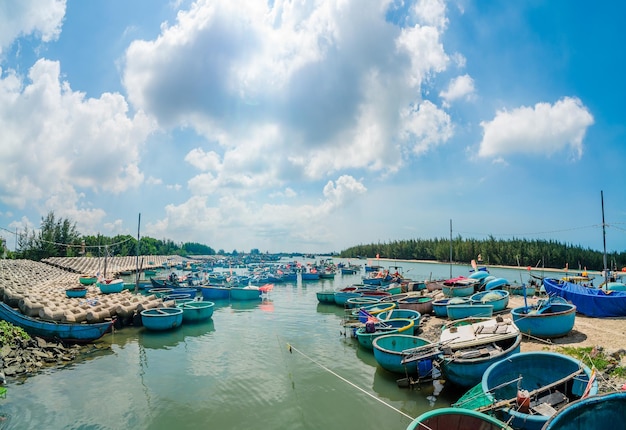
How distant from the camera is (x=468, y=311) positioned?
21062 millimetres

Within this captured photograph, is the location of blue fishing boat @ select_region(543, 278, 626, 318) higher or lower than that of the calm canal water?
higher

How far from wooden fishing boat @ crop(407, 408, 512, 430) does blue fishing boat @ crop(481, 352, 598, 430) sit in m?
1.21

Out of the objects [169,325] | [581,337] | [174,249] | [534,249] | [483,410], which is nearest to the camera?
[483,410]

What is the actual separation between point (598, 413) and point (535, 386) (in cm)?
564

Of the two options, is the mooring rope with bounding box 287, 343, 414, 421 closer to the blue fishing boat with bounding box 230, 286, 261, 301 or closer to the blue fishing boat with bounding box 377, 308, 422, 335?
the blue fishing boat with bounding box 377, 308, 422, 335

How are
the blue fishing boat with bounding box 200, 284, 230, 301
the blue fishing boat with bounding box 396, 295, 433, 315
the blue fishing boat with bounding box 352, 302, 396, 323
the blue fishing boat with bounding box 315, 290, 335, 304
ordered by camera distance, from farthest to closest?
→ the blue fishing boat with bounding box 200, 284, 230, 301
the blue fishing boat with bounding box 315, 290, 335, 304
the blue fishing boat with bounding box 396, 295, 433, 315
the blue fishing boat with bounding box 352, 302, 396, 323

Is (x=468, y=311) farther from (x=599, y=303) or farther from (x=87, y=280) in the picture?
(x=87, y=280)

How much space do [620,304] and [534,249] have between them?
273 feet

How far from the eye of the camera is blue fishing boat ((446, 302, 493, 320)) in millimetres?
20688

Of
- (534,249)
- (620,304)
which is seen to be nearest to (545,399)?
(620,304)

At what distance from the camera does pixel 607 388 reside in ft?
30.5

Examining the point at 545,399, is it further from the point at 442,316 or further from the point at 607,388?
the point at 442,316

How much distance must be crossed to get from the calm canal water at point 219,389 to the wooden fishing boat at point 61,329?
1.10 meters

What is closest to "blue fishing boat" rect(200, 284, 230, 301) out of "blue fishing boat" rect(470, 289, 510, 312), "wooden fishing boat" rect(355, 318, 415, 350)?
"wooden fishing boat" rect(355, 318, 415, 350)
